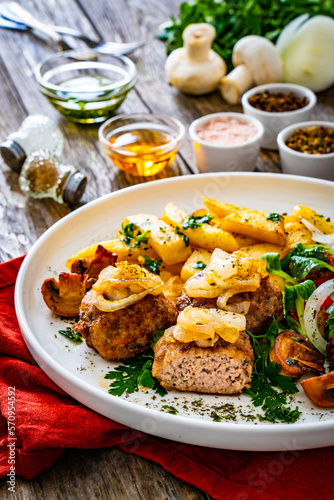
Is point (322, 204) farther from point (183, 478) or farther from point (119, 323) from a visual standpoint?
point (183, 478)

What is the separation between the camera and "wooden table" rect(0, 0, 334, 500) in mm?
2639

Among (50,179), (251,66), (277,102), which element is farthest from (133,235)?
(251,66)

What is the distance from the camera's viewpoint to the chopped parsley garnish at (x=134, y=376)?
9.04 feet

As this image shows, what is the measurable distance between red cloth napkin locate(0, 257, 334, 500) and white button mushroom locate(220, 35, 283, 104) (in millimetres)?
3860

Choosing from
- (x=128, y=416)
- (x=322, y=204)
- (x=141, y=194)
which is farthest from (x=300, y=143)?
(x=128, y=416)

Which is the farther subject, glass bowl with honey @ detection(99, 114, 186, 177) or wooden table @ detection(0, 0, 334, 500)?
glass bowl with honey @ detection(99, 114, 186, 177)

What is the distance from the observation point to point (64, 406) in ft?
9.22

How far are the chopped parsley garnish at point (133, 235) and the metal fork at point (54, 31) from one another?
3.47 metres

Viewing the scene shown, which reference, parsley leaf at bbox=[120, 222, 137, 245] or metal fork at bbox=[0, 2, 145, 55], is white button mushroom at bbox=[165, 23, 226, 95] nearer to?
metal fork at bbox=[0, 2, 145, 55]

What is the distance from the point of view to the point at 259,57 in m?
5.68

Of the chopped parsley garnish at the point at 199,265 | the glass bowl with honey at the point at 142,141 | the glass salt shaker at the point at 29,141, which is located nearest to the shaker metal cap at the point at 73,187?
the glass bowl with honey at the point at 142,141

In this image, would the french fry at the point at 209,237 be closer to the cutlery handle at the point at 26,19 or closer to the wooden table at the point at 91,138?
the wooden table at the point at 91,138

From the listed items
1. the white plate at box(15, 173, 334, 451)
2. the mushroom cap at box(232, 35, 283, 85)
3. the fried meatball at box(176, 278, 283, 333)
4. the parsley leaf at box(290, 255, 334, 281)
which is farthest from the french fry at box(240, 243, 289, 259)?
the mushroom cap at box(232, 35, 283, 85)

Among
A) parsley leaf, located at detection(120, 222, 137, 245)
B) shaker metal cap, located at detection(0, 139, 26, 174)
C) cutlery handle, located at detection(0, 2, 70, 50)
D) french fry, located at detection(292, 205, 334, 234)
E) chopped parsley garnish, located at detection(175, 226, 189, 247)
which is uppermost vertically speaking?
cutlery handle, located at detection(0, 2, 70, 50)
